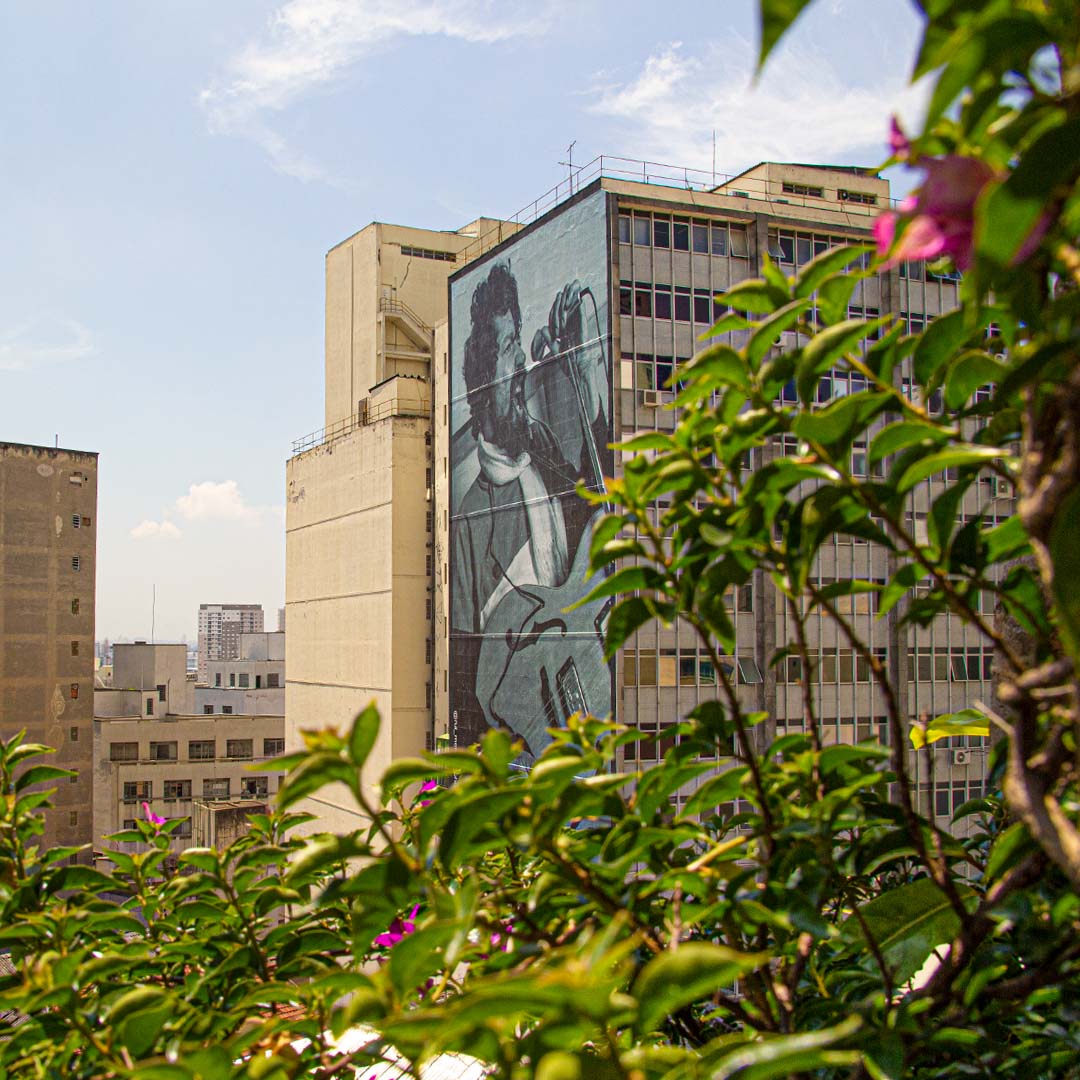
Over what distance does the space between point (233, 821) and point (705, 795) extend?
3084cm

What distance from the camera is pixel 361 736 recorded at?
1047 mm

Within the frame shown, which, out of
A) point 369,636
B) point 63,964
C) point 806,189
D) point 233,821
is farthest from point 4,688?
point 63,964

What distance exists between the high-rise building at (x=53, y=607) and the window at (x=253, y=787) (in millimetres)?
5182

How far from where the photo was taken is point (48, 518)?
37812 millimetres

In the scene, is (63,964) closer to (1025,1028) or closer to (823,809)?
(823,809)

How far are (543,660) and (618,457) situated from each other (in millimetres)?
4807

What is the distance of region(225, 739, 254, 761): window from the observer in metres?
40.6

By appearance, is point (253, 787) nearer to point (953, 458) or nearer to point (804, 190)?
point (804, 190)

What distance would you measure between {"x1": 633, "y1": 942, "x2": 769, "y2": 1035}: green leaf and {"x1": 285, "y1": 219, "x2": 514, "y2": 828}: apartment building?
88.7 feet

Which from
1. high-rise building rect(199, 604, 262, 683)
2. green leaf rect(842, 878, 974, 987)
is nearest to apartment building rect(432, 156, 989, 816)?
green leaf rect(842, 878, 974, 987)

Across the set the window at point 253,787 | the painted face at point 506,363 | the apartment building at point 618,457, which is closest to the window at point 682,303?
the apartment building at point 618,457

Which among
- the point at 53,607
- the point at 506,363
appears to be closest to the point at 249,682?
the point at 53,607

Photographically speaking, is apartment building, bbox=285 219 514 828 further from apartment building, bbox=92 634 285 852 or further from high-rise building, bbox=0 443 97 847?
high-rise building, bbox=0 443 97 847

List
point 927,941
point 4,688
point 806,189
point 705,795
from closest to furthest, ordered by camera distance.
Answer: point 705,795, point 927,941, point 806,189, point 4,688
